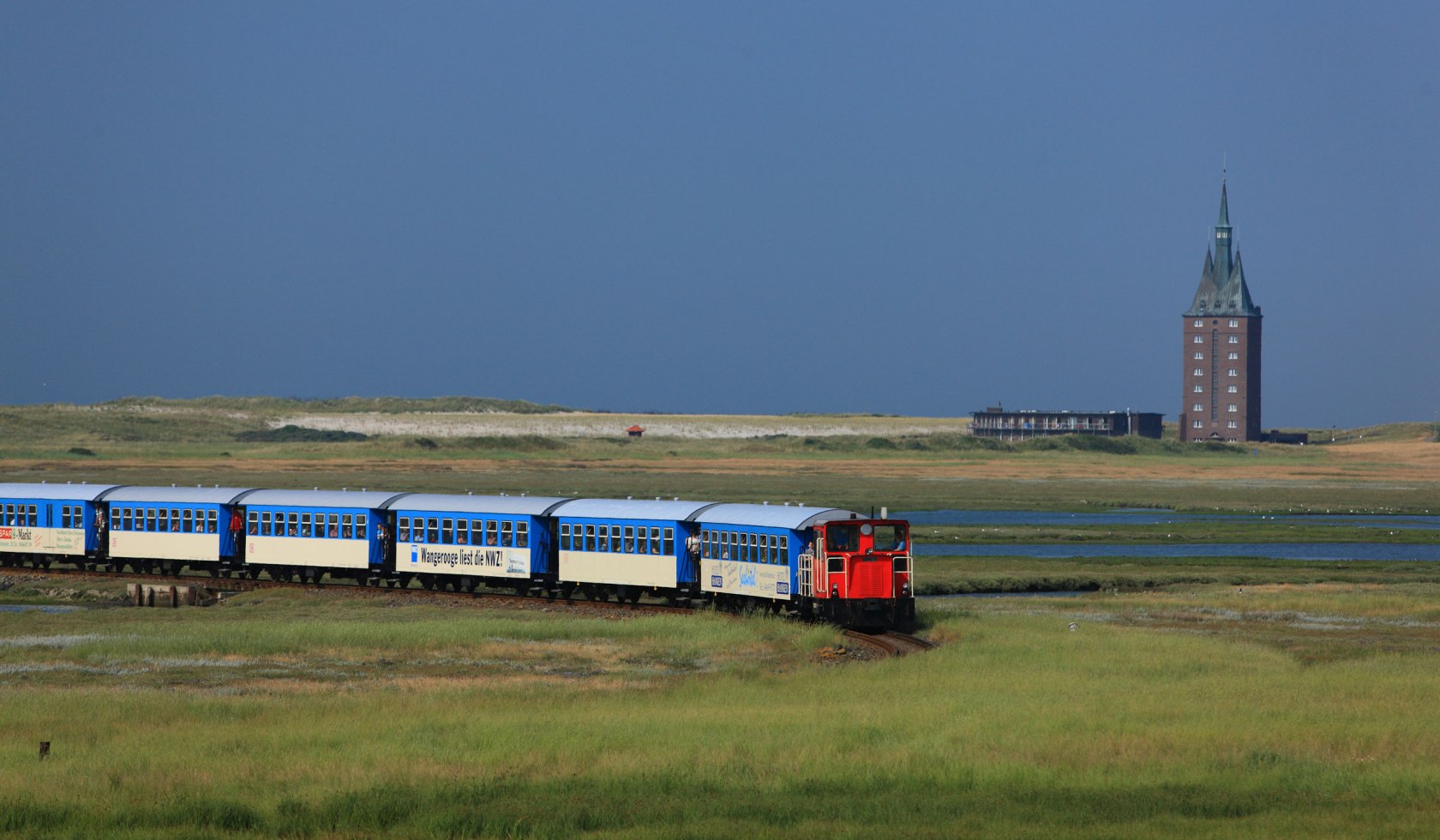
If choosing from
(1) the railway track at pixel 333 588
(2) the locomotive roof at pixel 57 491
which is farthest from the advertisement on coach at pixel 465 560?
(2) the locomotive roof at pixel 57 491

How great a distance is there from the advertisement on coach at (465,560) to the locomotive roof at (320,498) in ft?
6.90

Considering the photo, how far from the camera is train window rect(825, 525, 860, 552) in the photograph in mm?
38781

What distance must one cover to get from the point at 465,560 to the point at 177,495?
524 inches

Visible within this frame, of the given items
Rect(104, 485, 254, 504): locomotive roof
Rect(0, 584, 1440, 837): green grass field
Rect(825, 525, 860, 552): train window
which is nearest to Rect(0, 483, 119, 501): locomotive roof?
Rect(104, 485, 254, 504): locomotive roof

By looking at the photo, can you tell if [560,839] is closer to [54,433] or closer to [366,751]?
[366,751]

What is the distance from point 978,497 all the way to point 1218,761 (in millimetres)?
97216

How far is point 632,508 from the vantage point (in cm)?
4741

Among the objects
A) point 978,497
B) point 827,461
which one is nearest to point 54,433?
point 827,461

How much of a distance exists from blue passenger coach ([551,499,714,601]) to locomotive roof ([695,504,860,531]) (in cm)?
95

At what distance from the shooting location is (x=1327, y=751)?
23.9 meters

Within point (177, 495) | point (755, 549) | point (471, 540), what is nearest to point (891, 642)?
point (755, 549)

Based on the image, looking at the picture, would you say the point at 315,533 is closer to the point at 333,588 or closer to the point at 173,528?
the point at 333,588

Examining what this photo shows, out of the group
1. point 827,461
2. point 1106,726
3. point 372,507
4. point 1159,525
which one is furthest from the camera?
point 827,461

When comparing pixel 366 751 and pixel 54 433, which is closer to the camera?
pixel 366 751
